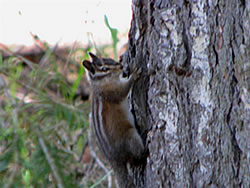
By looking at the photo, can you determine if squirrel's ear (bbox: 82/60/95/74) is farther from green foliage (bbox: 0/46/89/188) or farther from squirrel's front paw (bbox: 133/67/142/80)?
squirrel's front paw (bbox: 133/67/142/80)

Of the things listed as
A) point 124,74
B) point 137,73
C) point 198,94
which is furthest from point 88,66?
point 198,94

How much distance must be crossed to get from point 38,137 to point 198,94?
116cm

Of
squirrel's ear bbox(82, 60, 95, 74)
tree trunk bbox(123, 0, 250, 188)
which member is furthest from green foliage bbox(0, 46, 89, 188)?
tree trunk bbox(123, 0, 250, 188)

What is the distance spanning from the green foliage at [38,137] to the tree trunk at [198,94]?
0.67 meters

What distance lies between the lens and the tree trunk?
2096 millimetres

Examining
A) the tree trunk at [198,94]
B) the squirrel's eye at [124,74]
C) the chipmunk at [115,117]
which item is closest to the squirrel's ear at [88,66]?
the chipmunk at [115,117]

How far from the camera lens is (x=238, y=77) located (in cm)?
211

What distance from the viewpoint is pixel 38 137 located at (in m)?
2.75

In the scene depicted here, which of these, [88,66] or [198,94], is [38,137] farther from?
[198,94]

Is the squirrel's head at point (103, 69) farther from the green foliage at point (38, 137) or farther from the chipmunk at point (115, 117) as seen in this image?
the green foliage at point (38, 137)

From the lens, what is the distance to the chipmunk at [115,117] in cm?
265

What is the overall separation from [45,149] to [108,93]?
0.68 m

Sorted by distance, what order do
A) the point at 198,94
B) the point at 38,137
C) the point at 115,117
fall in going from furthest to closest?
the point at 115,117 < the point at 38,137 < the point at 198,94

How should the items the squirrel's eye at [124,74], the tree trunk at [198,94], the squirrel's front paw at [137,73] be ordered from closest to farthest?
the tree trunk at [198,94], the squirrel's front paw at [137,73], the squirrel's eye at [124,74]
